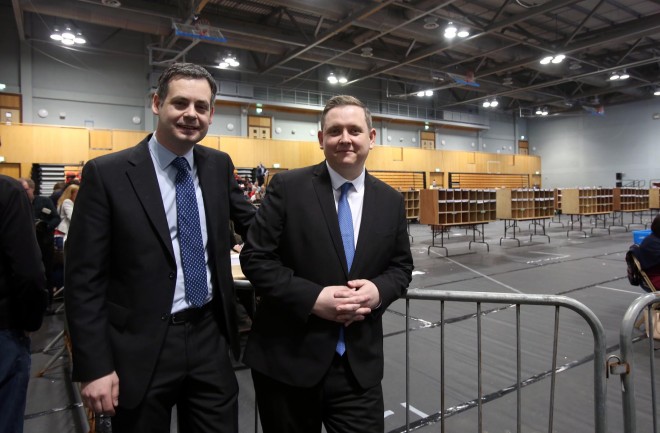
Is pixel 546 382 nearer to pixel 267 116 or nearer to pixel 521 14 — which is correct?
pixel 521 14

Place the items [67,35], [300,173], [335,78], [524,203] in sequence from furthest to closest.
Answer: [335,78]
[524,203]
[67,35]
[300,173]

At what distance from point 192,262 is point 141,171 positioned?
355 millimetres

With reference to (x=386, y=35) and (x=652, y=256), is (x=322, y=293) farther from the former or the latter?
(x=386, y=35)

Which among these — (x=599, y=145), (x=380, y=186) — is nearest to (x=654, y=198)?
(x=599, y=145)

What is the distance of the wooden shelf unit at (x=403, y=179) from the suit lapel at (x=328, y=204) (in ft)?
60.7

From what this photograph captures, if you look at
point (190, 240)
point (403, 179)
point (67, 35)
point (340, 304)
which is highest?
point (67, 35)

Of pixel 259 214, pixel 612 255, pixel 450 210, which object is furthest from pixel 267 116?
pixel 259 214

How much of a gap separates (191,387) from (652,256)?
4.64 metres

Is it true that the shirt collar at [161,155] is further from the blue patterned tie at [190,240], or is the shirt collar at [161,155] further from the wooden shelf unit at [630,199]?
the wooden shelf unit at [630,199]

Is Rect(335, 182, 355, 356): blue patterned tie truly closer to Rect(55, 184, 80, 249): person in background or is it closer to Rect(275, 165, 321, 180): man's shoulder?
Rect(275, 165, 321, 180): man's shoulder

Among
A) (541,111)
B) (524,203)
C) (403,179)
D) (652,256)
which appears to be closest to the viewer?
(652,256)

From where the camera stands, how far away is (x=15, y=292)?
1.55 m

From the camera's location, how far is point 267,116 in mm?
17844

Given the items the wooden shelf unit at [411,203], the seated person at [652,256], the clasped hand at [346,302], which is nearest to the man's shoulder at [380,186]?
the clasped hand at [346,302]
